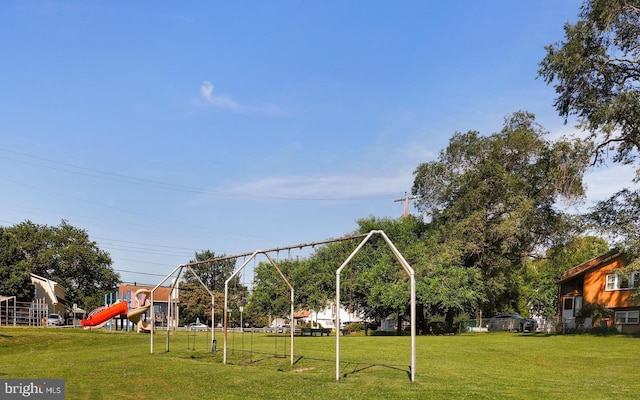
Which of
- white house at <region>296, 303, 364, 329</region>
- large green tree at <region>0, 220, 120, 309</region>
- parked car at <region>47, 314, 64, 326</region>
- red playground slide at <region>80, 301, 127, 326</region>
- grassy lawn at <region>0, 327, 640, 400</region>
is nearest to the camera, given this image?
grassy lawn at <region>0, 327, 640, 400</region>

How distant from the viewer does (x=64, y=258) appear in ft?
286

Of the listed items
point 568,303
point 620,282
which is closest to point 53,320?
point 568,303

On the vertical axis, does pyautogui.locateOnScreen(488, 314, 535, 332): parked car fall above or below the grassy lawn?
below

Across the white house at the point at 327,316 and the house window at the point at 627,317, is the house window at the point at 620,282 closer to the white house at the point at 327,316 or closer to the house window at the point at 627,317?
the house window at the point at 627,317

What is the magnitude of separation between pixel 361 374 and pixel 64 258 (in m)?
79.9

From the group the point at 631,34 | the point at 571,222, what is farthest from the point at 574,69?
the point at 571,222

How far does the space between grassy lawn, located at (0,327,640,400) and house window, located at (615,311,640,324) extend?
54.4 ft

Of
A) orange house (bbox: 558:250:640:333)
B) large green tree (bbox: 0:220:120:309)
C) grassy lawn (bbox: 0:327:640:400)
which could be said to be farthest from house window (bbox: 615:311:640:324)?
large green tree (bbox: 0:220:120:309)

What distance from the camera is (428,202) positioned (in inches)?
2031

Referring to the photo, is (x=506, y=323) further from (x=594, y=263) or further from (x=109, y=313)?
(x=109, y=313)

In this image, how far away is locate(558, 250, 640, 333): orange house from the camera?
43.7 metres

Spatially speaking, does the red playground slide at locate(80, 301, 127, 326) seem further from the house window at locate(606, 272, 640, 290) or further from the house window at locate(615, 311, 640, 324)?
the house window at locate(615, 311, 640, 324)

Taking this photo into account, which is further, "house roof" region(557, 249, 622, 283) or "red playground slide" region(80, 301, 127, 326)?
"red playground slide" region(80, 301, 127, 326)

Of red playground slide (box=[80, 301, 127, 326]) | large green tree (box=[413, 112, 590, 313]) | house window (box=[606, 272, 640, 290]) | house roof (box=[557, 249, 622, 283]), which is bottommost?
red playground slide (box=[80, 301, 127, 326])
